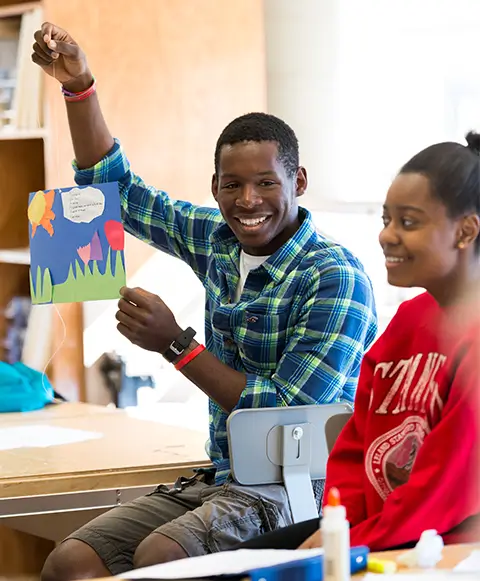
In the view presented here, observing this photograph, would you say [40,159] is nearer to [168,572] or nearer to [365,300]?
[365,300]

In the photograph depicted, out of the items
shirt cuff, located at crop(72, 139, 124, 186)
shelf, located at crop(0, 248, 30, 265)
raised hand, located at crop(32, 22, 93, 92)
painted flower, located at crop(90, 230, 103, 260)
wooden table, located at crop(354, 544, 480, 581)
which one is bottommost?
wooden table, located at crop(354, 544, 480, 581)

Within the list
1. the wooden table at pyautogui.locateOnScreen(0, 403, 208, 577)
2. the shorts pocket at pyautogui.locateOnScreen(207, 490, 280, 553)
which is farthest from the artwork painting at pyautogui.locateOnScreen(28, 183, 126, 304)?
the shorts pocket at pyautogui.locateOnScreen(207, 490, 280, 553)

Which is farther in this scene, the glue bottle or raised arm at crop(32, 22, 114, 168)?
raised arm at crop(32, 22, 114, 168)

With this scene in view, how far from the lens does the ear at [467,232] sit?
1.28m

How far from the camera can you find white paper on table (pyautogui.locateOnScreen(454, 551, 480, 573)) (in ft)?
3.44

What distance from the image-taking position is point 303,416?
5.87 ft

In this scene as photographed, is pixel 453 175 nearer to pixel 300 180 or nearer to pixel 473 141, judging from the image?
pixel 473 141

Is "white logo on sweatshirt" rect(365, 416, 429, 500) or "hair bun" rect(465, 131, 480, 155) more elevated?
"hair bun" rect(465, 131, 480, 155)

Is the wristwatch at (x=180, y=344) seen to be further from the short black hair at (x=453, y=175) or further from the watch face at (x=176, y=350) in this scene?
the short black hair at (x=453, y=175)

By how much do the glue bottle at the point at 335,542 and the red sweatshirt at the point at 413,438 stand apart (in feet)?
1.06

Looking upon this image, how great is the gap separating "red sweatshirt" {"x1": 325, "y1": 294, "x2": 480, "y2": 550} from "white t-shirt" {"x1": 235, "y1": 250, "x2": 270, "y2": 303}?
0.55 meters

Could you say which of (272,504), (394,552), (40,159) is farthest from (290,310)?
(40,159)

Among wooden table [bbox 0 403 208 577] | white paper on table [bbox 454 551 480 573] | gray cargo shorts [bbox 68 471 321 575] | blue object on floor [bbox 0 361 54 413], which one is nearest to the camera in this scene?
white paper on table [bbox 454 551 480 573]

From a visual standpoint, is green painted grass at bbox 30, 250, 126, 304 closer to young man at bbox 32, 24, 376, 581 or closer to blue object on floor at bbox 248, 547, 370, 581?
young man at bbox 32, 24, 376, 581
